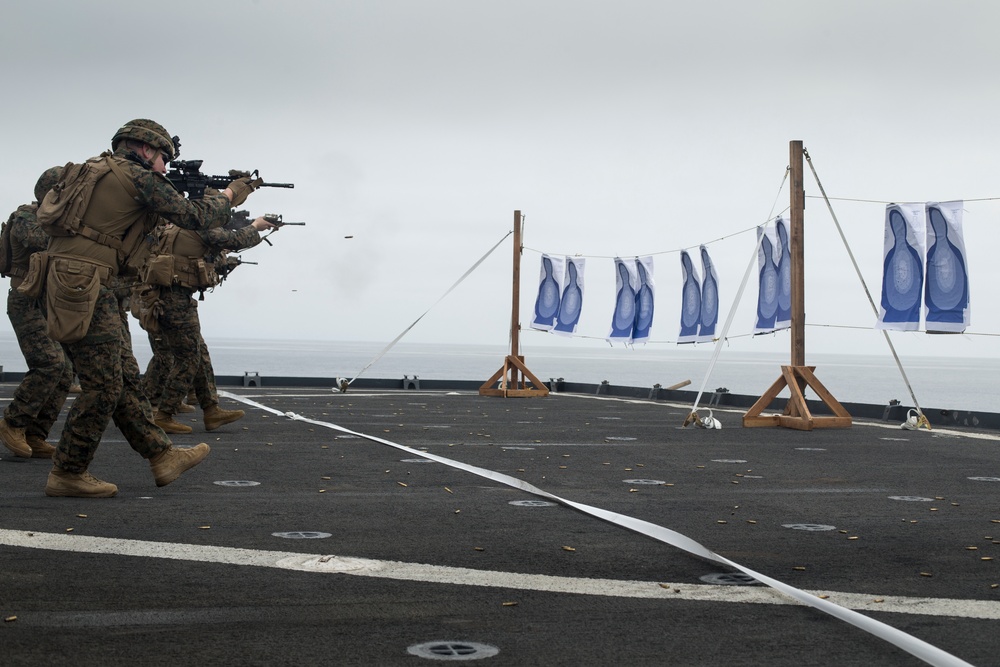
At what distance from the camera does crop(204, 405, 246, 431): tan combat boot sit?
10508mm

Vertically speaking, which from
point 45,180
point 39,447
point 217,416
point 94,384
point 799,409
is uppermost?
point 45,180

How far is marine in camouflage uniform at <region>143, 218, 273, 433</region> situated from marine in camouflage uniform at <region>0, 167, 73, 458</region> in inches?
79.1

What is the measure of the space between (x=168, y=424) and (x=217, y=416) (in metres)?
0.48

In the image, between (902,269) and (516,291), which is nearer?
(902,269)

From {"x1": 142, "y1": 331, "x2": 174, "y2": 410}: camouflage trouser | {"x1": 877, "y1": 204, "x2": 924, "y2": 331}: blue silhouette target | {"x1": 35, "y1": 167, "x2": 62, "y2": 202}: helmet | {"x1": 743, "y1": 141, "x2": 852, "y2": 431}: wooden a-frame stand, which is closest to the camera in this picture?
{"x1": 35, "y1": 167, "x2": 62, "y2": 202}: helmet

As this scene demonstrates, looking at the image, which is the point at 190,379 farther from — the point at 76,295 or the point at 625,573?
the point at 625,573

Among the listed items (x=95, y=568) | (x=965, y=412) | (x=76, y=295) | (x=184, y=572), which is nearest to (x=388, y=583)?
(x=184, y=572)

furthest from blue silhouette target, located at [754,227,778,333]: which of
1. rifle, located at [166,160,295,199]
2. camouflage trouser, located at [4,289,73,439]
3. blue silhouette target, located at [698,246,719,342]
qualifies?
camouflage trouser, located at [4,289,73,439]

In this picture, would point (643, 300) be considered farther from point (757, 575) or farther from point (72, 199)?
point (757, 575)

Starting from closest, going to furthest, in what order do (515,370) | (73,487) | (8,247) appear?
(73,487) < (8,247) < (515,370)

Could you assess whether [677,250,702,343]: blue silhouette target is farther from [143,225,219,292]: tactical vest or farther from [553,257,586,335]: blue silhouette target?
[143,225,219,292]: tactical vest

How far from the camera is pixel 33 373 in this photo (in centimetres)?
811

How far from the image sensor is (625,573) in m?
4.14

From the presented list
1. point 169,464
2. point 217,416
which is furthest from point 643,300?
point 169,464
